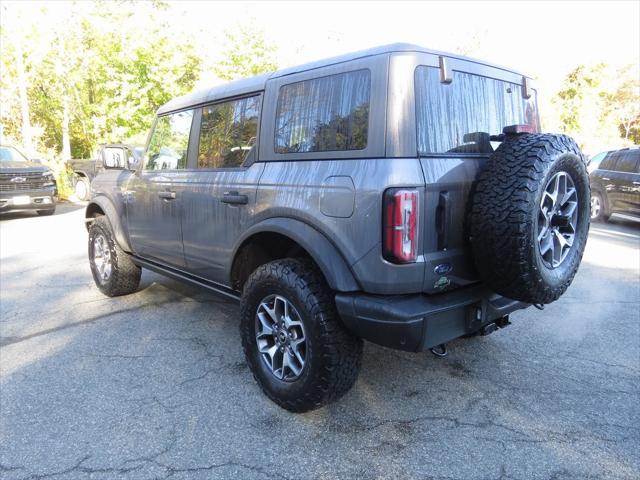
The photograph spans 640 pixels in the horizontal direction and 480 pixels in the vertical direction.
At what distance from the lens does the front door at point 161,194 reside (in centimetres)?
374

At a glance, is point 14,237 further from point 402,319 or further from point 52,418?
point 402,319

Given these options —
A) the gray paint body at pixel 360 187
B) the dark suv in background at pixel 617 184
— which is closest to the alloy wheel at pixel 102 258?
the gray paint body at pixel 360 187

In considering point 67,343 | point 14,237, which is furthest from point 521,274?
point 14,237

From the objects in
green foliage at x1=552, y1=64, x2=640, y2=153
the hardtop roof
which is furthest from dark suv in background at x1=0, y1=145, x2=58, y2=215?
green foliage at x1=552, y1=64, x2=640, y2=153

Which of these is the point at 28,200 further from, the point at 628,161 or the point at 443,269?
the point at 628,161

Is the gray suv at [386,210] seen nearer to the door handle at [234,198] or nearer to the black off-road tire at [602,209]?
the door handle at [234,198]

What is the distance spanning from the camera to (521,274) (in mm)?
2318

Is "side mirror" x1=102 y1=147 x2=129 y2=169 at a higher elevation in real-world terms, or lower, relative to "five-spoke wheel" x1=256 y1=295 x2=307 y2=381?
higher

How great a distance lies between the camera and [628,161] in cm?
1004

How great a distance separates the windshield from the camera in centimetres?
1135

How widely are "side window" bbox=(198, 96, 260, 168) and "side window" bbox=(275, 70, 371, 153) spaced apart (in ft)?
0.93

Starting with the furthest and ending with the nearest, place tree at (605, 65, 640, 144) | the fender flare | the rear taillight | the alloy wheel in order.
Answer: tree at (605, 65, 640, 144)
the alloy wheel
the fender flare
the rear taillight

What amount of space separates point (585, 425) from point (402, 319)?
1297 mm

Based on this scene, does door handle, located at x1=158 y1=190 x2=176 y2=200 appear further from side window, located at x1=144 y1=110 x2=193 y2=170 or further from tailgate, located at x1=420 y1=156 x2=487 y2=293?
tailgate, located at x1=420 y1=156 x2=487 y2=293
